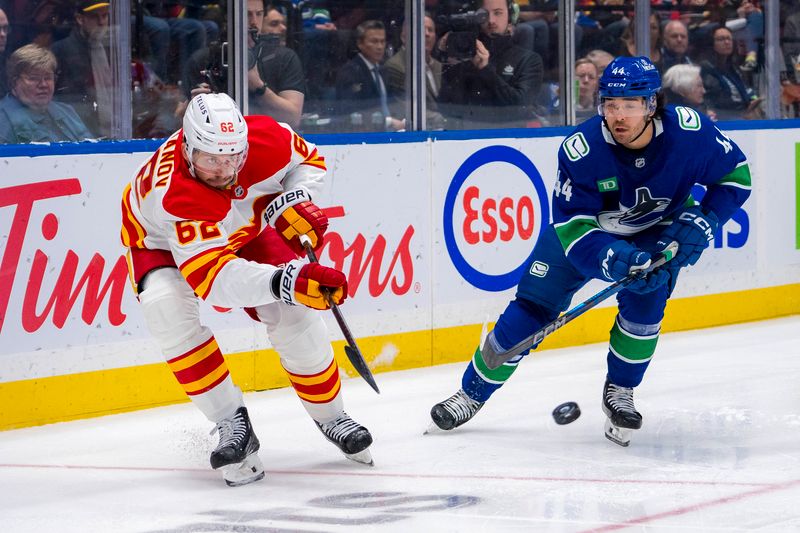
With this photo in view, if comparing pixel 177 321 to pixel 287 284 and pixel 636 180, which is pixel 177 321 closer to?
pixel 287 284

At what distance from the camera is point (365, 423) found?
4.26 m

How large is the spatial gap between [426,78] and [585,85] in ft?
2.81

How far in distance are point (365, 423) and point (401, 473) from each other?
696 mm

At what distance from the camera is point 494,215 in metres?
5.48

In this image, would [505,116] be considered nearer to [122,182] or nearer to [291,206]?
[122,182]

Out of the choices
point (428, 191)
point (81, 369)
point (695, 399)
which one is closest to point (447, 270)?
point (428, 191)

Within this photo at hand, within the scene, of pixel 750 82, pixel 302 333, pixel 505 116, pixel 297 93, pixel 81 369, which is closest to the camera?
pixel 302 333

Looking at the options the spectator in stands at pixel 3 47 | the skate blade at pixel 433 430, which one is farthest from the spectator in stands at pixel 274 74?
the skate blade at pixel 433 430

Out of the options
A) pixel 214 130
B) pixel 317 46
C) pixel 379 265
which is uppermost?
pixel 317 46

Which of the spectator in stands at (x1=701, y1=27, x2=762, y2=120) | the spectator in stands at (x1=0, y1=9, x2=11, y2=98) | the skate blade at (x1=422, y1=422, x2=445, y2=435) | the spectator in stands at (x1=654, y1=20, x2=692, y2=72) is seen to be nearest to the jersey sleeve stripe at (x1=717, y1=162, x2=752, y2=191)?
the skate blade at (x1=422, y1=422, x2=445, y2=435)

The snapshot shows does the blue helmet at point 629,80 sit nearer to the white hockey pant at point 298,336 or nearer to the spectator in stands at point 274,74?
the white hockey pant at point 298,336

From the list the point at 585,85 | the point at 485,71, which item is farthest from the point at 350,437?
the point at 585,85

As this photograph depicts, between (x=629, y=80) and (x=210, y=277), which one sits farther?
(x=629, y=80)

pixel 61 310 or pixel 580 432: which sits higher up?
pixel 61 310
